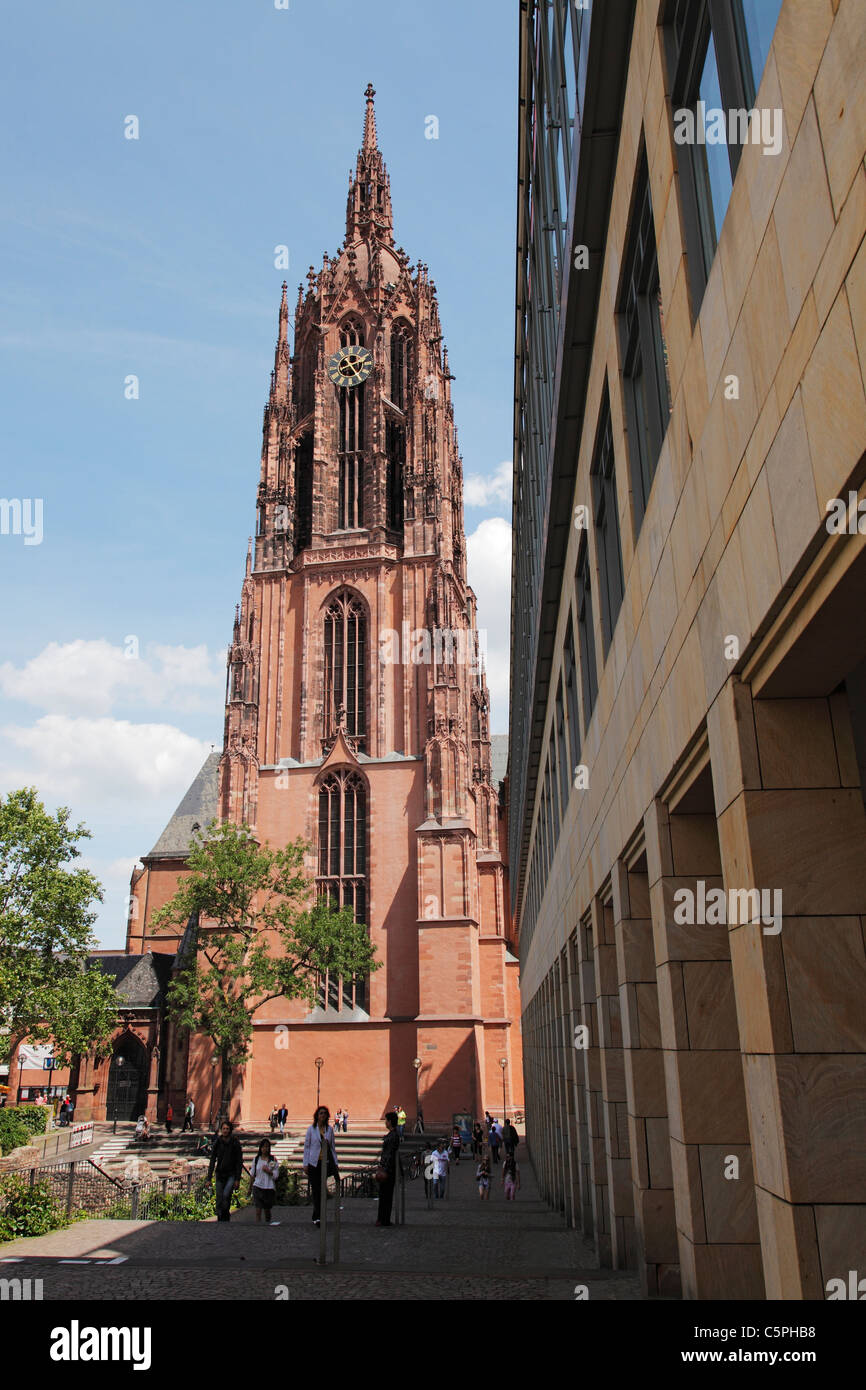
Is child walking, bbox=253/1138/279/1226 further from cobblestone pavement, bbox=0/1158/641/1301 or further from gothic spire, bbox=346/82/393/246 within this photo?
gothic spire, bbox=346/82/393/246

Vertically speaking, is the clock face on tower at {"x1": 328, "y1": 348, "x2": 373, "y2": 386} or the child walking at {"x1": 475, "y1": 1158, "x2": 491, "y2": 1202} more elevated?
the clock face on tower at {"x1": 328, "y1": 348, "x2": 373, "y2": 386}

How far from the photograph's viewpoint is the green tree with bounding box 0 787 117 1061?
36.1 metres

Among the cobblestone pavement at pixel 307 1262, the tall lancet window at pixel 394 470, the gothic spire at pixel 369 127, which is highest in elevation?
the gothic spire at pixel 369 127

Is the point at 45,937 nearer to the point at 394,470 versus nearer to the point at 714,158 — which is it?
the point at 394,470

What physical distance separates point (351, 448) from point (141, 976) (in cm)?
3130

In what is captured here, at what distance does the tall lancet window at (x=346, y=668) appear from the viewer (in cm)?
4925

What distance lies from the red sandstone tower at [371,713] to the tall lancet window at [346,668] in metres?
0.10

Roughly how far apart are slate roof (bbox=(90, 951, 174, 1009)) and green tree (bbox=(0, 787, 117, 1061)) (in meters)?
16.3

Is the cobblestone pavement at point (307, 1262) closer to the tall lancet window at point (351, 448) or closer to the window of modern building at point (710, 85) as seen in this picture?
the window of modern building at point (710, 85)

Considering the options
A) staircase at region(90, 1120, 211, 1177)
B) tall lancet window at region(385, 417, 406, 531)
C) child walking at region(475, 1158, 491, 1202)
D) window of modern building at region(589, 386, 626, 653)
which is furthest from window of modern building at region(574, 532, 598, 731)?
tall lancet window at region(385, 417, 406, 531)

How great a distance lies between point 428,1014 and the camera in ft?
142

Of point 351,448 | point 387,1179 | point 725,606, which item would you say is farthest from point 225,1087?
point 725,606

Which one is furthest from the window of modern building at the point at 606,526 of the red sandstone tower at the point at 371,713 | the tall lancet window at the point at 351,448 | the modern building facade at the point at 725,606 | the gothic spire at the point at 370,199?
the gothic spire at the point at 370,199
